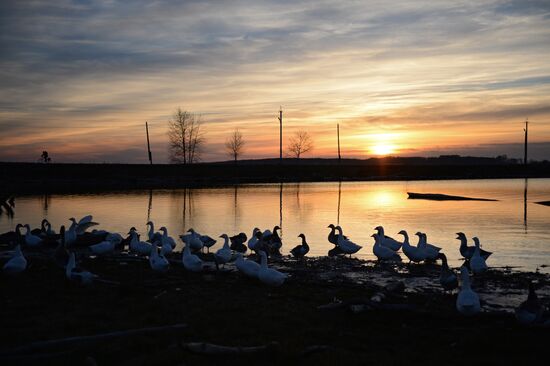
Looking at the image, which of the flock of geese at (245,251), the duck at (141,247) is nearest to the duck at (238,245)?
the flock of geese at (245,251)

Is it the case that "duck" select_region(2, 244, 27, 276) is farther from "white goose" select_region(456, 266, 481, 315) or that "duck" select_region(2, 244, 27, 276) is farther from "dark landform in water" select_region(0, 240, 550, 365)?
"white goose" select_region(456, 266, 481, 315)

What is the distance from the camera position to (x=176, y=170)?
8250 centimetres

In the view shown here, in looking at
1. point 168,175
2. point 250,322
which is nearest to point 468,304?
point 250,322

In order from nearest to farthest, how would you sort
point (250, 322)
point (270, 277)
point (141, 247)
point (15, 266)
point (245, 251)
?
1. point (250, 322)
2. point (270, 277)
3. point (15, 266)
4. point (141, 247)
5. point (245, 251)

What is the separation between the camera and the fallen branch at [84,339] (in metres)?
7.27

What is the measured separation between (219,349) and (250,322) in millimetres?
1784

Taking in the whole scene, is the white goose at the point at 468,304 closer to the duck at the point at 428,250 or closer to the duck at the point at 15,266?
the duck at the point at 428,250

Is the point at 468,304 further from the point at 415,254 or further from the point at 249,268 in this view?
the point at 415,254

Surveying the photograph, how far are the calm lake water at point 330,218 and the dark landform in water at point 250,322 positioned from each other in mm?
6805

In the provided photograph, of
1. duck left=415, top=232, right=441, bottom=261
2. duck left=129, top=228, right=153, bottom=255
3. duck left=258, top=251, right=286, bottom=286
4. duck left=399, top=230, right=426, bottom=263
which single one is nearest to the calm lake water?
duck left=415, top=232, right=441, bottom=261

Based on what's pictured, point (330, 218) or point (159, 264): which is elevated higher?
point (159, 264)

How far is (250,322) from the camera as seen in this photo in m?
9.23

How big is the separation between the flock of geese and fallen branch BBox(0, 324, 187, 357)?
401 cm

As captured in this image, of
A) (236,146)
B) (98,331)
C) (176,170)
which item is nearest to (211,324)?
(98,331)
